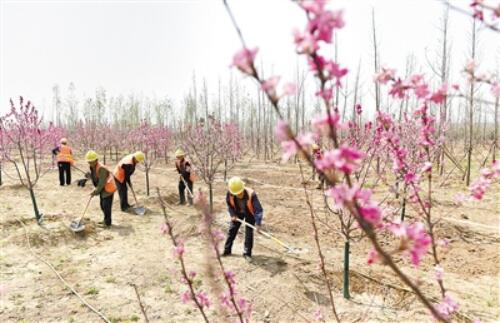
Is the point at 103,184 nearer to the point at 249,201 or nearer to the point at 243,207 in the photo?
the point at 243,207

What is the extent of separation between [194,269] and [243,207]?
1.17m

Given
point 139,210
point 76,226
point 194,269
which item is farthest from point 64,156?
point 194,269

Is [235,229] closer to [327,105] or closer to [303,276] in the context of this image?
[303,276]

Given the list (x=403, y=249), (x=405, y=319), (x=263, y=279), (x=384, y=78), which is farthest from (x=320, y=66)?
(x=263, y=279)

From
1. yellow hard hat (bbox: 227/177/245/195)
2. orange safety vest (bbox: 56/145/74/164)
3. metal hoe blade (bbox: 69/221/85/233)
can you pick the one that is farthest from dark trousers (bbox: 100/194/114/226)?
orange safety vest (bbox: 56/145/74/164)

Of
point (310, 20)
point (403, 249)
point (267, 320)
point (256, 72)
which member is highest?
point (310, 20)

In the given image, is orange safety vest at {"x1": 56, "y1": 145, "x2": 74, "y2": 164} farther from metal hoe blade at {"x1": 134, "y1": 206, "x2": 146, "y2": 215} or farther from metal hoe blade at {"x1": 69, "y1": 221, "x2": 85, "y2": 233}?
metal hoe blade at {"x1": 69, "y1": 221, "x2": 85, "y2": 233}

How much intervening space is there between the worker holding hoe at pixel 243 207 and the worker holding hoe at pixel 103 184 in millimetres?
2938

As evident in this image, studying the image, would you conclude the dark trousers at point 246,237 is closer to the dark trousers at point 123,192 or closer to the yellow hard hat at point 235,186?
the yellow hard hat at point 235,186

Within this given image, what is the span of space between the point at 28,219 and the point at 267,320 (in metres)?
5.74

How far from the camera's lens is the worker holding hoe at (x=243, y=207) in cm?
533

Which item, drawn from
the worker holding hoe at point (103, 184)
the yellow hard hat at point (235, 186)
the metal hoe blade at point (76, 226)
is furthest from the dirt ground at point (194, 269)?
the yellow hard hat at point (235, 186)

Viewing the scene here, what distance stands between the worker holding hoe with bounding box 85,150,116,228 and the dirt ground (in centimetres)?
41

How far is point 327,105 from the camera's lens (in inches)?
31.0
